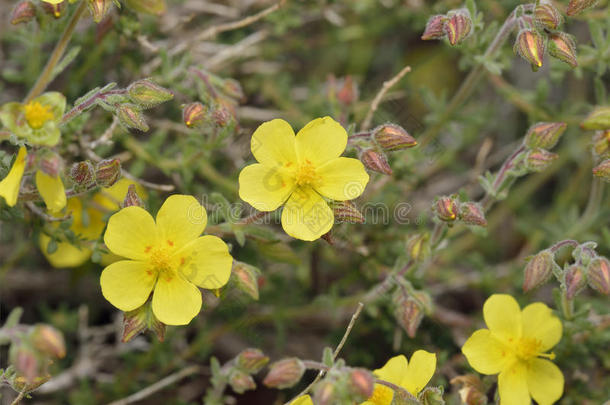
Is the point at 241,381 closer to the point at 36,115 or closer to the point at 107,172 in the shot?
the point at 107,172

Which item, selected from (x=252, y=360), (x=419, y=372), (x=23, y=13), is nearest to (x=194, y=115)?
(x=23, y=13)

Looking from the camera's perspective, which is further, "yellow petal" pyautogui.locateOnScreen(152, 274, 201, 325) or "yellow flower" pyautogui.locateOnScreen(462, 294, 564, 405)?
"yellow flower" pyautogui.locateOnScreen(462, 294, 564, 405)

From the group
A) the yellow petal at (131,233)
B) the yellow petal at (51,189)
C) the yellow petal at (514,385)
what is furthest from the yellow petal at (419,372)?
the yellow petal at (51,189)

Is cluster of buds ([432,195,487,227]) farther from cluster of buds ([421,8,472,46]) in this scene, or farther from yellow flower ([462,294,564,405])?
cluster of buds ([421,8,472,46])

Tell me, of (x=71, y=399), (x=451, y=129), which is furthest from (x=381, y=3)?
(x=71, y=399)

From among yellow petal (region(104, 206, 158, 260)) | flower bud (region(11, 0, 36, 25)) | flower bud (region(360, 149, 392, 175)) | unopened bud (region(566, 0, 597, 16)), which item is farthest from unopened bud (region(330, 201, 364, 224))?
flower bud (region(11, 0, 36, 25))

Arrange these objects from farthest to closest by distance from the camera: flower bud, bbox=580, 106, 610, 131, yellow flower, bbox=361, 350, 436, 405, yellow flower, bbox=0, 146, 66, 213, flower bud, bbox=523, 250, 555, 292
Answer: flower bud, bbox=580, 106, 610, 131
flower bud, bbox=523, 250, 555, 292
yellow flower, bbox=361, 350, 436, 405
yellow flower, bbox=0, 146, 66, 213

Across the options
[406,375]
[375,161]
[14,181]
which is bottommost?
[406,375]
